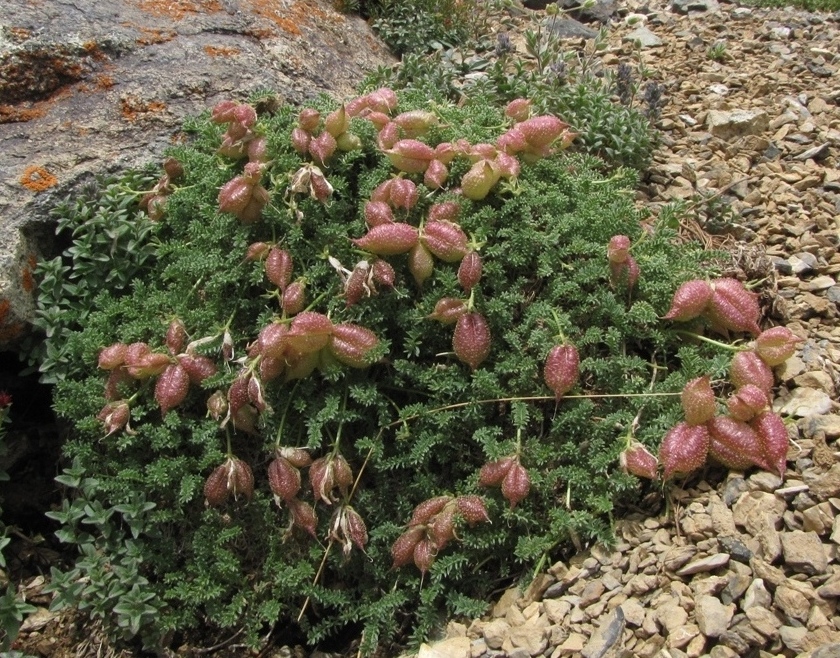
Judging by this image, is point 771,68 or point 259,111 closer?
point 259,111

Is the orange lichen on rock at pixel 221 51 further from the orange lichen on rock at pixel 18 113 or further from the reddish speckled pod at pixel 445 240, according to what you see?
the reddish speckled pod at pixel 445 240

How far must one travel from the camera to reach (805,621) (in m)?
2.17

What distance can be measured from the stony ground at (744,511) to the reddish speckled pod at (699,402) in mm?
209

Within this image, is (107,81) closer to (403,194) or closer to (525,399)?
(403,194)

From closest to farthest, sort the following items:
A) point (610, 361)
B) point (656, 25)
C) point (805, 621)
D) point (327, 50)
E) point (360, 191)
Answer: point (805, 621) < point (610, 361) < point (360, 191) < point (327, 50) < point (656, 25)

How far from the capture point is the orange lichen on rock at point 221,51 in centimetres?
420

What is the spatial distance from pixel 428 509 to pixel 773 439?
3.55 ft

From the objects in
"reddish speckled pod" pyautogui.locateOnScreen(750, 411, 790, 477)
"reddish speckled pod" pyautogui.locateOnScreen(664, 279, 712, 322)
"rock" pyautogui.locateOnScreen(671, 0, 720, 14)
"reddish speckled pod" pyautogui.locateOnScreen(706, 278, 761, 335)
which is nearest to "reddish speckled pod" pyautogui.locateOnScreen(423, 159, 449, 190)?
"reddish speckled pod" pyautogui.locateOnScreen(664, 279, 712, 322)

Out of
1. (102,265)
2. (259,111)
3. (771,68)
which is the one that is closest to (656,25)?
(771,68)

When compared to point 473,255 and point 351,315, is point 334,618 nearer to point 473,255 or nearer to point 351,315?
point 351,315

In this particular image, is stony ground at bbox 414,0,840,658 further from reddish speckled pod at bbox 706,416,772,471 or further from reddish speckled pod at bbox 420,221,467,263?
reddish speckled pod at bbox 420,221,467,263

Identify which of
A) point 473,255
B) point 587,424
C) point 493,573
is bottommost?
point 493,573

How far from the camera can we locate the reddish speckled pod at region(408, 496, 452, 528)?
2.76 metres

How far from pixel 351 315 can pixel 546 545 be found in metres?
0.99
